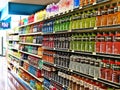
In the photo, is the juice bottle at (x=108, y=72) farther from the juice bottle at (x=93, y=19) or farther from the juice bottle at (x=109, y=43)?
the juice bottle at (x=93, y=19)

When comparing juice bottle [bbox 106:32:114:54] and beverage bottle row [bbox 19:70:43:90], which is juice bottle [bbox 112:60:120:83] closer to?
juice bottle [bbox 106:32:114:54]

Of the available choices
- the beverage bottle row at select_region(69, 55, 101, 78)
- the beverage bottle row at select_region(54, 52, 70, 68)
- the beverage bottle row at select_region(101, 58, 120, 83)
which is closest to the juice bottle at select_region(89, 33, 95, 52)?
the beverage bottle row at select_region(69, 55, 101, 78)

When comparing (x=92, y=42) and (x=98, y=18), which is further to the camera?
(x=92, y=42)

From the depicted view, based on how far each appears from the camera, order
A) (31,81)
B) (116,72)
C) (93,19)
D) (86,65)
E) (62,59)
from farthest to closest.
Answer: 1. (31,81)
2. (62,59)
3. (86,65)
4. (93,19)
5. (116,72)

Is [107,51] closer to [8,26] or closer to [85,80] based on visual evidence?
[85,80]

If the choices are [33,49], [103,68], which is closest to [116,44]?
[103,68]

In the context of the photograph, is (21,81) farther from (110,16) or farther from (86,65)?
(110,16)

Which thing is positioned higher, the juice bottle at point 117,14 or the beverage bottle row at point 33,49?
the juice bottle at point 117,14

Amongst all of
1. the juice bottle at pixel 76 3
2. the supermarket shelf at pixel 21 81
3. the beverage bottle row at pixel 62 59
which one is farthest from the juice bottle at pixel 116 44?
the supermarket shelf at pixel 21 81

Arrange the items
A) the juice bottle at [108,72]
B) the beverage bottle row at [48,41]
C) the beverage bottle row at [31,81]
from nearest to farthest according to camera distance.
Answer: the juice bottle at [108,72] → the beverage bottle row at [48,41] → the beverage bottle row at [31,81]

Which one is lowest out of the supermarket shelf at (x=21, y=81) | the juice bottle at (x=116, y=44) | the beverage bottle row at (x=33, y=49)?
the supermarket shelf at (x=21, y=81)

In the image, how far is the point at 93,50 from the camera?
3.22 meters

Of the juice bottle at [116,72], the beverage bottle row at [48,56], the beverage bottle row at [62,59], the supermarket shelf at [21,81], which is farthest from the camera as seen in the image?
the supermarket shelf at [21,81]

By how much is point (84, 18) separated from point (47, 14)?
6.14 ft
